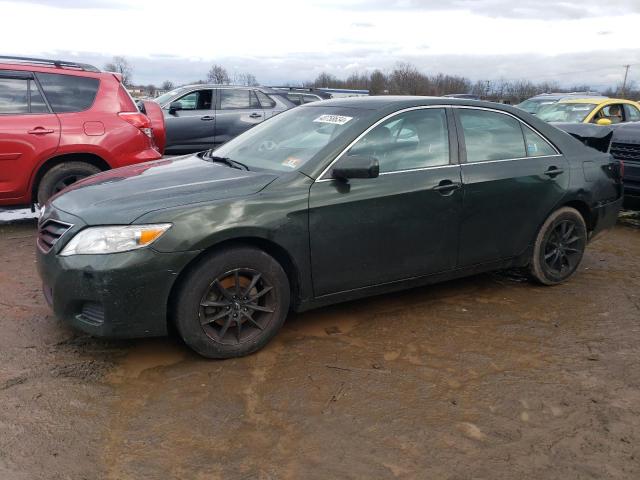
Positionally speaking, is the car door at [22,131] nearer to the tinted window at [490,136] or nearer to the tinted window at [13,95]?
the tinted window at [13,95]

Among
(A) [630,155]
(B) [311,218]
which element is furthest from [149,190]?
(A) [630,155]

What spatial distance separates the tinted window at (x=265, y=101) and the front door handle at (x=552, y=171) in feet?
26.4

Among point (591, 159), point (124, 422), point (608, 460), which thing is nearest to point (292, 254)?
point (124, 422)

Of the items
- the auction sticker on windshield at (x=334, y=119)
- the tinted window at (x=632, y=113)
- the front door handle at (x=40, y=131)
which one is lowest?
the tinted window at (x=632, y=113)

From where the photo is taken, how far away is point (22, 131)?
236 inches

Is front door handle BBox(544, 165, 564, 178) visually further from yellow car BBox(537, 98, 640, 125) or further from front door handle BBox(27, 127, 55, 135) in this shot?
yellow car BBox(537, 98, 640, 125)

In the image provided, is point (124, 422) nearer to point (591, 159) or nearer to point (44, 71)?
point (591, 159)

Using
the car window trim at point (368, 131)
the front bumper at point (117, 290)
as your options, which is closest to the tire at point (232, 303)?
the front bumper at point (117, 290)

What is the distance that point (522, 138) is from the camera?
4.69 meters

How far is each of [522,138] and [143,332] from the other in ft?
10.8

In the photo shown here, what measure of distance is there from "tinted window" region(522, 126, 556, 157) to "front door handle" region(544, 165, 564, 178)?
0.14 metres

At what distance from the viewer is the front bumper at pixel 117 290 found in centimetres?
315

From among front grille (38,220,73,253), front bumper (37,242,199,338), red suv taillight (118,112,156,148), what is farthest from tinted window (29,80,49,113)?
front bumper (37,242,199,338)

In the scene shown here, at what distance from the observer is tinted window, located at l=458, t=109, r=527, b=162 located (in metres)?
4.37
